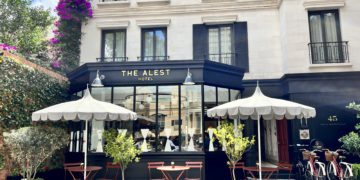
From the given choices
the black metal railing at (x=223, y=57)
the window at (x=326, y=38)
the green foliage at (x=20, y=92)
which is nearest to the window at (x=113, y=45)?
the green foliage at (x=20, y=92)

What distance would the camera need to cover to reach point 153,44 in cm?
1249

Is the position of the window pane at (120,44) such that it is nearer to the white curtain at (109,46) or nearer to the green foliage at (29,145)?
the white curtain at (109,46)

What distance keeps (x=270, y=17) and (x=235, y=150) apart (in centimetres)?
679

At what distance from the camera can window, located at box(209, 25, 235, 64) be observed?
11945 millimetres

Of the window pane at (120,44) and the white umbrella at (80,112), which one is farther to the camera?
the window pane at (120,44)

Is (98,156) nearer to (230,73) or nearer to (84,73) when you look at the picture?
(84,73)

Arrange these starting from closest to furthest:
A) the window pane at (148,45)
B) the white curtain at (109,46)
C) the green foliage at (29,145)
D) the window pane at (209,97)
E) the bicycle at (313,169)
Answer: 1. the green foliage at (29,145)
2. the bicycle at (313,169)
3. the window pane at (209,97)
4. the window pane at (148,45)
5. the white curtain at (109,46)

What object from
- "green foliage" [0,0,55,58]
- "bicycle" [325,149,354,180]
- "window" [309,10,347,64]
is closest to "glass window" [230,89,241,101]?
"window" [309,10,347,64]

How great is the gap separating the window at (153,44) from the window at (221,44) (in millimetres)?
2106

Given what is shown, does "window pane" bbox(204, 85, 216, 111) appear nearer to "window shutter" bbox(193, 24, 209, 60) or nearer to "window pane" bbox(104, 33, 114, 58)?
"window shutter" bbox(193, 24, 209, 60)

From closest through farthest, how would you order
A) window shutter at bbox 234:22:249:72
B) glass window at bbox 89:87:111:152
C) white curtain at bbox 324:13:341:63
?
glass window at bbox 89:87:111:152
white curtain at bbox 324:13:341:63
window shutter at bbox 234:22:249:72

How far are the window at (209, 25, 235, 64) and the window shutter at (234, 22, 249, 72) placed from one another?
266 mm

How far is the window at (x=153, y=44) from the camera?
12322mm

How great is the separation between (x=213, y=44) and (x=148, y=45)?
290 cm
